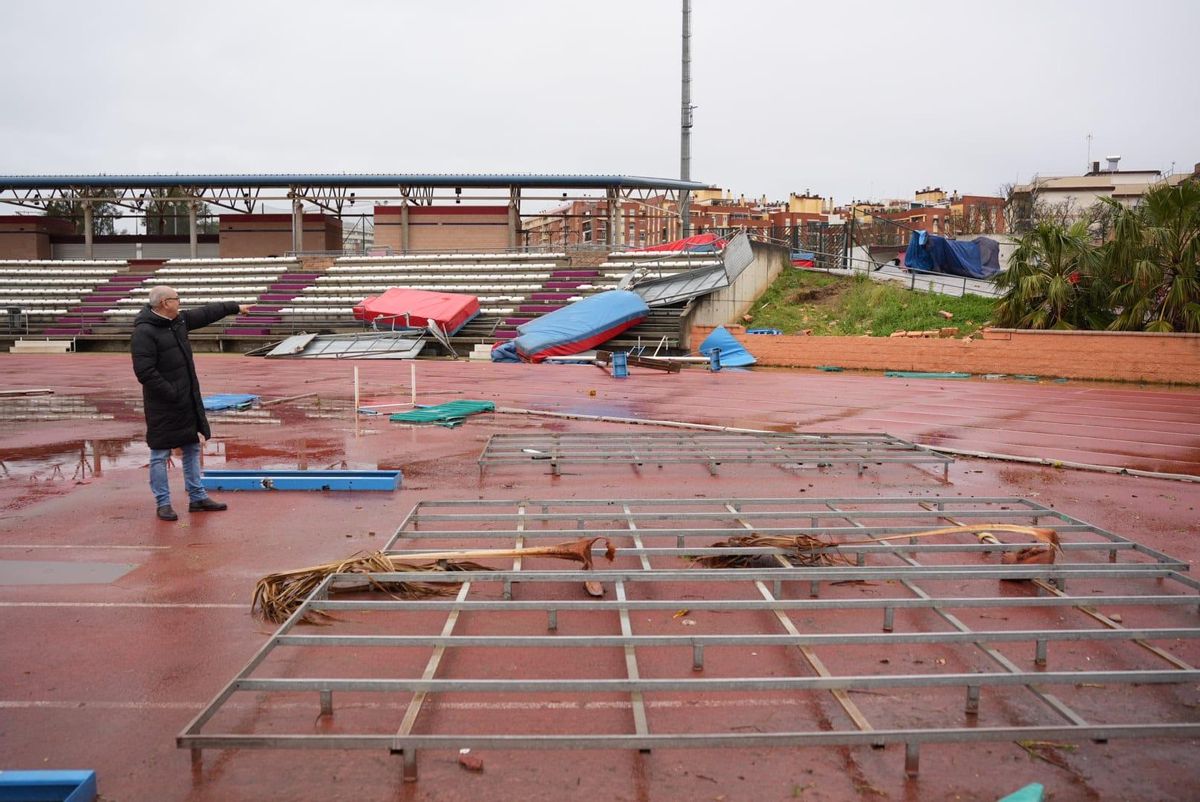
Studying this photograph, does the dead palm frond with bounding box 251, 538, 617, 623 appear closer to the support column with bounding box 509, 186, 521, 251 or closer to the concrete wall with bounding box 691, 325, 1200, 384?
the concrete wall with bounding box 691, 325, 1200, 384

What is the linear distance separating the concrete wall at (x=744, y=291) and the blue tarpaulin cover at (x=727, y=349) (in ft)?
7.04

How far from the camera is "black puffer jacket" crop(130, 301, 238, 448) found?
675 centimetres

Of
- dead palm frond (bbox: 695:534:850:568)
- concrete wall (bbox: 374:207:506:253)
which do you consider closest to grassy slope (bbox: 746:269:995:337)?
concrete wall (bbox: 374:207:506:253)

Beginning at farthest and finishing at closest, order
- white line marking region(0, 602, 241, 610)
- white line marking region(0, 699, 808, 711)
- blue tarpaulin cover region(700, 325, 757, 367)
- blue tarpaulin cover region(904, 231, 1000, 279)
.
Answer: blue tarpaulin cover region(904, 231, 1000, 279), blue tarpaulin cover region(700, 325, 757, 367), white line marking region(0, 602, 241, 610), white line marking region(0, 699, 808, 711)

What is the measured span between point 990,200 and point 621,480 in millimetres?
96366

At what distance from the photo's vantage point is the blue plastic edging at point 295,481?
805cm

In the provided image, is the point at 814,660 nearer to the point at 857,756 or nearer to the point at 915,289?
the point at 857,756

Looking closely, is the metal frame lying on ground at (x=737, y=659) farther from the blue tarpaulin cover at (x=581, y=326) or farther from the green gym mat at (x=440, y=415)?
the blue tarpaulin cover at (x=581, y=326)

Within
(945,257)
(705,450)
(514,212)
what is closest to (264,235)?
(514,212)

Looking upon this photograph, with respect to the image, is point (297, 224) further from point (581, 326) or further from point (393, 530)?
point (393, 530)

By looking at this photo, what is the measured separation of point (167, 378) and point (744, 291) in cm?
2470

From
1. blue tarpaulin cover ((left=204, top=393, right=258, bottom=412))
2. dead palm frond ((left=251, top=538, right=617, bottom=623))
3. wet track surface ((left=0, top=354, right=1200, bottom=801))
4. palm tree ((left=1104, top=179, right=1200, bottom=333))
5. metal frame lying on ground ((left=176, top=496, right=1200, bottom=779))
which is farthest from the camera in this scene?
palm tree ((left=1104, top=179, right=1200, bottom=333))

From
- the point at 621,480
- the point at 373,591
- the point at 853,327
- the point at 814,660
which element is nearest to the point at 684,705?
the point at 814,660

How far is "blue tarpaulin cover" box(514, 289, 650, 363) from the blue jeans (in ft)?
59.0
